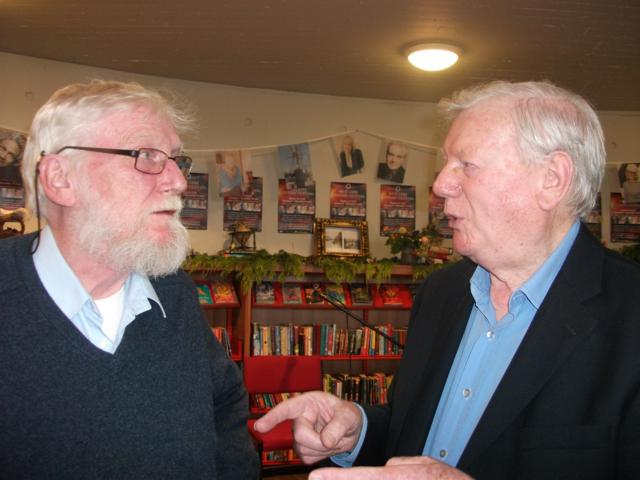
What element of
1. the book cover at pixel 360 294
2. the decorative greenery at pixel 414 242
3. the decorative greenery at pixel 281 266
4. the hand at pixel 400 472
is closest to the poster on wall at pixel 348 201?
the decorative greenery at pixel 414 242

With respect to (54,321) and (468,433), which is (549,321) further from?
(54,321)

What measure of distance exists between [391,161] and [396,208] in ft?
1.87

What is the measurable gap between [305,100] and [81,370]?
210 inches

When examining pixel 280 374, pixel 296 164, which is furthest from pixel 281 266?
pixel 296 164

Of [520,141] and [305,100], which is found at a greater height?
[305,100]

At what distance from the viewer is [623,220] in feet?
22.2

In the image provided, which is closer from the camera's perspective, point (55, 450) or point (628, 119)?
point (55, 450)

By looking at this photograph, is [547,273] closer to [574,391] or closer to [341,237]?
[574,391]

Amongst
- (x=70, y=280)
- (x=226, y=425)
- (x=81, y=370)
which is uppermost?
(x=70, y=280)

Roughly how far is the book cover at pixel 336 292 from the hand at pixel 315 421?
13.1ft

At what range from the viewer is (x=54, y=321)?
4.51ft

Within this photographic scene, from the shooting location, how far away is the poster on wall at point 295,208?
6.14 meters

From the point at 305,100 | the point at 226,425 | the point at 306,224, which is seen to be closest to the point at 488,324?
the point at 226,425

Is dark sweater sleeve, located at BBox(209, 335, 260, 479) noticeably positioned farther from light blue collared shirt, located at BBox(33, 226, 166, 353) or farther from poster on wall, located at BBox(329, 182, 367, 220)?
poster on wall, located at BBox(329, 182, 367, 220)
